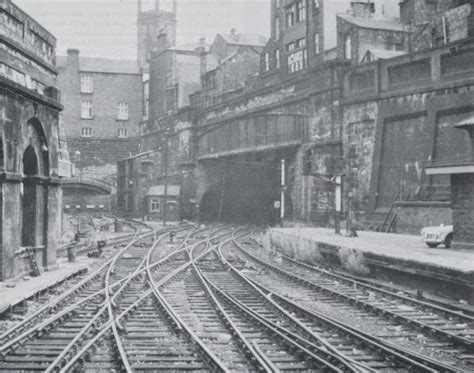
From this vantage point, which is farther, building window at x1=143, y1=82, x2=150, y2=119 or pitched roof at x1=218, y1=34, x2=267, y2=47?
building window at x1=143, y1=82, x2=150, y2=119

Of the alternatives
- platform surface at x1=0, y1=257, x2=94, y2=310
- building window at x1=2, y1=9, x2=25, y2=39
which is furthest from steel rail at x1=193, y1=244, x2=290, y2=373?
building window at x1=2, y1=9, x2=25, y2=39

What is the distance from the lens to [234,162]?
40.9 metres

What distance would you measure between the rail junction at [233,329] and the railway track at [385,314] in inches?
0.8

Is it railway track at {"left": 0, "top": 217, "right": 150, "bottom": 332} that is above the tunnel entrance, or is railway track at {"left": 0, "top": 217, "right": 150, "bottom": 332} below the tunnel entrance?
below

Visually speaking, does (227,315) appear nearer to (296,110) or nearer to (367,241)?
(367,241)

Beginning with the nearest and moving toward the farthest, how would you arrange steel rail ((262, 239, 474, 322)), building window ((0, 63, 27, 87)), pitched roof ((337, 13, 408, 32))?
steel rail ((262, 239, 474, 322))
building window ((0, 63, 27, 87))
pitched roof ((337, 13, 408, 32))

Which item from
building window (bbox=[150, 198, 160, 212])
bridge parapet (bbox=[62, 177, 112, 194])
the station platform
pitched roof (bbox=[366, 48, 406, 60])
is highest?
pitched roof (bbox=[366, 48, 406, 60])

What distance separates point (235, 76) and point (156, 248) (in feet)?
89.6

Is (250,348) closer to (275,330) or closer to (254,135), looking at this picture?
(275,330)

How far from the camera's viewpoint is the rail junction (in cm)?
734

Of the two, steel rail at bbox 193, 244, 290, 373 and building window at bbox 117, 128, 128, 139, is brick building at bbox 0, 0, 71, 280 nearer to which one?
steel rail at bbox 193, 244, 290, 373

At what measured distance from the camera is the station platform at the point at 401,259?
38.6 feet

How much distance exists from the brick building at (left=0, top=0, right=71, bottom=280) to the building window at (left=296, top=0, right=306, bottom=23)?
26600mm

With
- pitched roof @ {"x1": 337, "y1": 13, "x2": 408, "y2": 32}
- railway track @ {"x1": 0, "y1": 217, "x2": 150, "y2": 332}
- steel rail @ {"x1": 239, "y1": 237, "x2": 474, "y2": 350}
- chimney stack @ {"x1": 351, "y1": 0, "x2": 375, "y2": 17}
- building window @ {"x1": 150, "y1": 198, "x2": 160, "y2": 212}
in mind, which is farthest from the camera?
building window @ {"x1": 150, "y1": 198, "x2": 160, "y2": 212}
